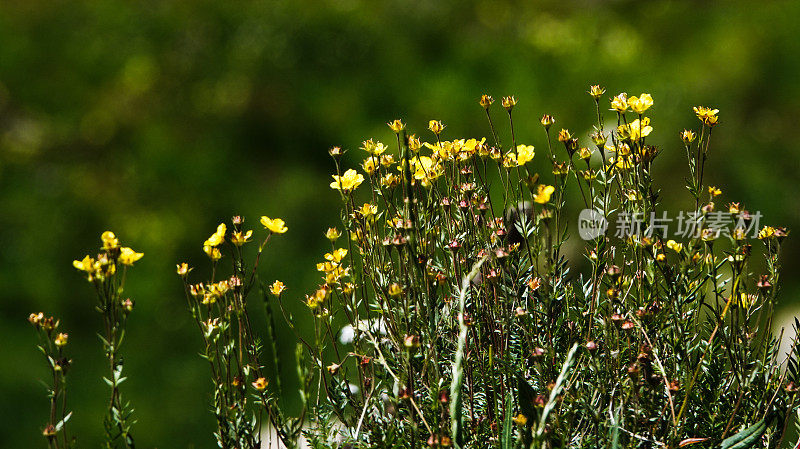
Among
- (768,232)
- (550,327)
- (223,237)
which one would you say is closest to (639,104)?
(768,232)

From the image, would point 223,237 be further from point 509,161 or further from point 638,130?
point 638,130

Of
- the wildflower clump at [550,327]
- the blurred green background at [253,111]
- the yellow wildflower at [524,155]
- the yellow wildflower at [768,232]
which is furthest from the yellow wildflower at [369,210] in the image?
the blurred green background at [253,111]

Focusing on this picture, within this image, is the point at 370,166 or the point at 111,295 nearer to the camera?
the point at 111,295

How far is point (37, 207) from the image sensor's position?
135 inches

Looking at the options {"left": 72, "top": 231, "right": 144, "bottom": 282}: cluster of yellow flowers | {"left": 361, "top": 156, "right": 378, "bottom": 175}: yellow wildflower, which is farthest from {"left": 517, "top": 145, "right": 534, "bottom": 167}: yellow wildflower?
{"left": 72, "top": 231, "right": 144, "bottom": 282}: cluster of yellow flowers

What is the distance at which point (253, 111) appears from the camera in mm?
3648

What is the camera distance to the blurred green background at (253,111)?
10.4 ft

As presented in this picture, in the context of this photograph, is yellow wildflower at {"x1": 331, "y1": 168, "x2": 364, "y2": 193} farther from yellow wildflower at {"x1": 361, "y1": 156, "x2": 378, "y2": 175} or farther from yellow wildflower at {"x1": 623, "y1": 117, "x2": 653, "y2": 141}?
yellow wildflower at {"x1": 623, "y1": 117, "x2": 653, "y2": 141}

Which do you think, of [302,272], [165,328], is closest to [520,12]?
[302,272]

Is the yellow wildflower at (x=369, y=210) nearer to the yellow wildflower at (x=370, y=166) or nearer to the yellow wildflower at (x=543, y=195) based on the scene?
the yellow wildflower at (x=370, y=166)

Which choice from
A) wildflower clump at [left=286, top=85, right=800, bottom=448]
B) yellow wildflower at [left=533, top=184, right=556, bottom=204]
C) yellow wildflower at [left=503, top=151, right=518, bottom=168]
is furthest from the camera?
yellow wildflower at [left=503, top=151, right=518, bottom=168]

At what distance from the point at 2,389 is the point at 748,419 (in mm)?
2637

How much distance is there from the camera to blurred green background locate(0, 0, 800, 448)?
318cm

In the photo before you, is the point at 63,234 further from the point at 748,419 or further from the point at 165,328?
the point at 748,419
